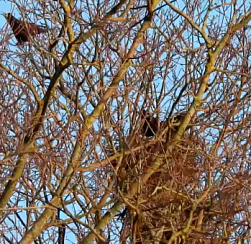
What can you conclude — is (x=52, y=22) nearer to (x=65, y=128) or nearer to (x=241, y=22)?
(x=65, y=128)

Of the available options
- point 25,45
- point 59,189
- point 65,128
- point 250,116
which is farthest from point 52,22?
point 250,116

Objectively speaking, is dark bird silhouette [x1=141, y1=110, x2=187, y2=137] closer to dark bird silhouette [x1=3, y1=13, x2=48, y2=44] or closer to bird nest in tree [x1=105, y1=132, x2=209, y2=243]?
bird nest in tree [x1=105, y1=132, x2=209, y2=243]

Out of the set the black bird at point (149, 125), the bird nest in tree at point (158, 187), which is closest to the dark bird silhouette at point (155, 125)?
the black bird at point (149, 125)

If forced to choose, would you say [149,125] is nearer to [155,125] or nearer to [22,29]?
[155,125]

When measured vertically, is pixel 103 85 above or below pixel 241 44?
below

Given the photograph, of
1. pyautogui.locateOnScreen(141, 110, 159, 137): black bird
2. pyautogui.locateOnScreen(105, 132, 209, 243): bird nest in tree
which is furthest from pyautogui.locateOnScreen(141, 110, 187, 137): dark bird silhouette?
pyautogui.locateOnScreen(105, 132, 209, 243): bird nest in tree

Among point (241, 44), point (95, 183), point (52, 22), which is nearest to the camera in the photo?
point (95, 183)

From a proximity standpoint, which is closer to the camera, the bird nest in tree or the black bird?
the bird nest in tree

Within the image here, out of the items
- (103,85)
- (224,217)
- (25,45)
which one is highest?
(25,45)

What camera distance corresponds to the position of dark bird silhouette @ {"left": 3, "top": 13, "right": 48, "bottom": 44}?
6.61 meters

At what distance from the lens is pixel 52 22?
699 cm

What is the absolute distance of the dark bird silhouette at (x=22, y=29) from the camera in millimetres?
6605

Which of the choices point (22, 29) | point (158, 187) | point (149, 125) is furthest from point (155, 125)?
point (22, 29)

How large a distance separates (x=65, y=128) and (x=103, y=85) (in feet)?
2.84
